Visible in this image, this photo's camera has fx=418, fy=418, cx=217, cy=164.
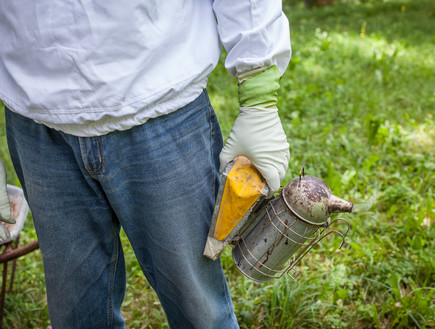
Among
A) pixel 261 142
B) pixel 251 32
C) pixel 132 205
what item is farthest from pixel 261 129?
pixel 132 205

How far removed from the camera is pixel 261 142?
121 cm

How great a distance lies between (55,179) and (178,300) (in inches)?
21.2

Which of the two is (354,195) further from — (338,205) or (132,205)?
(132,205)

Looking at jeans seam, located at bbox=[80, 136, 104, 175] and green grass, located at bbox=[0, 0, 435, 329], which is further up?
jeans seam, located at bbox=[80, 136, 104, 175]

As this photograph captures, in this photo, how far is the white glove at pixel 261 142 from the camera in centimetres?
120

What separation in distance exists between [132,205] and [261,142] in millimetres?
421

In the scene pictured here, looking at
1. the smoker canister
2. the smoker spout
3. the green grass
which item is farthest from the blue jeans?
the green grass

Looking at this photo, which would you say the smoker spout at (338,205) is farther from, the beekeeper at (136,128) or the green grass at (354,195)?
the green grass at (354,195)

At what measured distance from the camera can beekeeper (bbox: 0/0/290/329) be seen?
1016mm

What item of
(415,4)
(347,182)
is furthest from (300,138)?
(415,4)

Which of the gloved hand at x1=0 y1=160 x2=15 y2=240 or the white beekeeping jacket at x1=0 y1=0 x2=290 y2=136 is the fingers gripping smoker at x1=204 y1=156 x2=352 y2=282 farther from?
the gloved hand at x1=0 y1=160 x2=15 y2=240

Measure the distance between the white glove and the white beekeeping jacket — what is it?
141 millimetres

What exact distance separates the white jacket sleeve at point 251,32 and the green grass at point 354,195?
1192 mm

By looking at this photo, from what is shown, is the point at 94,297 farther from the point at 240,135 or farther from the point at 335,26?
the point at 335,26
